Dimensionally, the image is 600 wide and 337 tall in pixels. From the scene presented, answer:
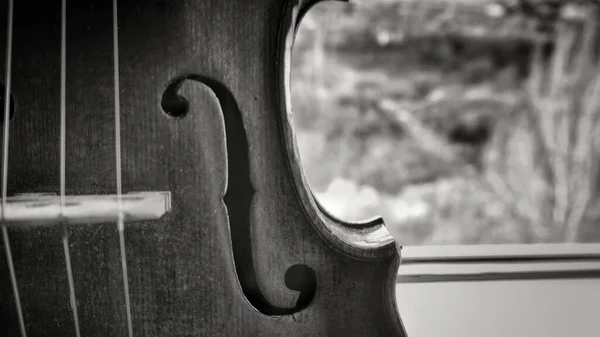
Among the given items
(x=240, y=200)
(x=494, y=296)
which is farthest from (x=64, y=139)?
(x=494, y=296)

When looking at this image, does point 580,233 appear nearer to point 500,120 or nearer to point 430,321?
point 500,120

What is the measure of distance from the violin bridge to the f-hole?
Result: 77 millimetres

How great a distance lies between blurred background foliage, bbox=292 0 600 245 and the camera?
1.05m

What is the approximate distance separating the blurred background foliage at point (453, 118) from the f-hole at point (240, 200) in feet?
1.78

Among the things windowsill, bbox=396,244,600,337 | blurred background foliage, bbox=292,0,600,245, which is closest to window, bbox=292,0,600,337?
blurred background foliage, bbox=292,0,600,245

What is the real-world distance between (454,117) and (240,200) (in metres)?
0.73

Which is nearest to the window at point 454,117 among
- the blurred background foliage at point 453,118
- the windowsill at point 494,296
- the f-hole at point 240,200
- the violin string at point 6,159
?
the blurred background foliage at point 453,118

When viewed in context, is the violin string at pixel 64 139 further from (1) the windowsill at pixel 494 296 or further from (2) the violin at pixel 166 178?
(1) the windowsill at pixel 494 296

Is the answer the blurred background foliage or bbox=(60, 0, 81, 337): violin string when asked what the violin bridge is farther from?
the blurred background foliage

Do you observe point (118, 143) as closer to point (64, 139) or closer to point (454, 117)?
point (64, 139)

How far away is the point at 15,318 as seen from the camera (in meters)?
0.49

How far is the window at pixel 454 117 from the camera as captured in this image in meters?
1.05

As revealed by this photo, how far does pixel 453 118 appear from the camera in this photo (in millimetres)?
1083

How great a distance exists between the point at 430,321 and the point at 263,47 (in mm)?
629
